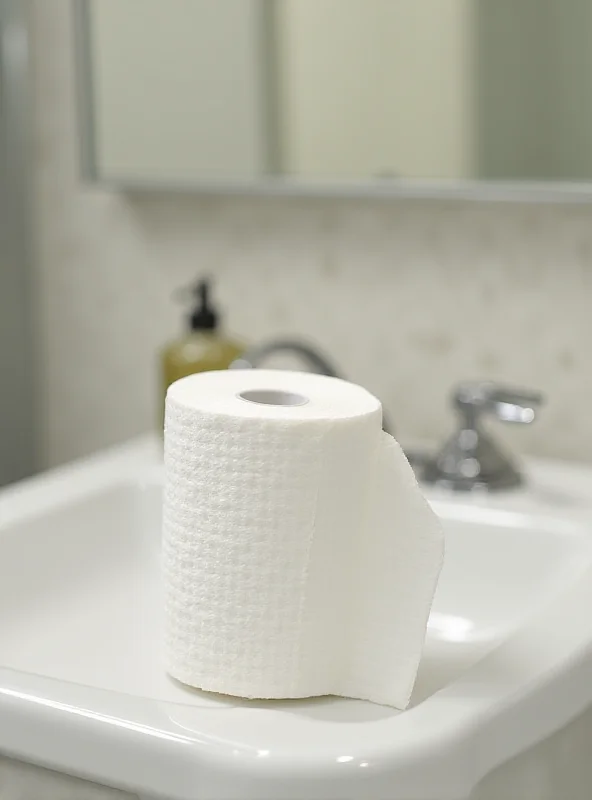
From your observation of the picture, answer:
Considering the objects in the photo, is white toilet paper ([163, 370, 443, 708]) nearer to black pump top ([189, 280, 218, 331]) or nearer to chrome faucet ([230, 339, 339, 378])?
chrome faucet ([230, 339, 339, 378])

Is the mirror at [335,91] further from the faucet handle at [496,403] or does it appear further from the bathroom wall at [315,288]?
the faucet handle at [496,403]

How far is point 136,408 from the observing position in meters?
1.32

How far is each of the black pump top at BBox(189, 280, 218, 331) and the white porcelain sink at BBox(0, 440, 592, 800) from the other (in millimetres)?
129

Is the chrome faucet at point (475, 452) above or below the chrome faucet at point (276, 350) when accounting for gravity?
below

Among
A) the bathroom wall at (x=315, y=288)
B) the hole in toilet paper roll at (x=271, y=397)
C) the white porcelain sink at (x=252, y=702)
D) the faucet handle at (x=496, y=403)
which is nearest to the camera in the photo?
the white porcelain sink at (x=252, y=702)

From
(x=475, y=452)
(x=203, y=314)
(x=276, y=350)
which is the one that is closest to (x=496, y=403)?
(x=475, y=452)

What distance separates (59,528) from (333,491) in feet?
1.30

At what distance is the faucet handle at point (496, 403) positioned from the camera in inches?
37.3

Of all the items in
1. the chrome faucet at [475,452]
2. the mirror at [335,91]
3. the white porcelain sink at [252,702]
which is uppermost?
the mirror at [335,91]

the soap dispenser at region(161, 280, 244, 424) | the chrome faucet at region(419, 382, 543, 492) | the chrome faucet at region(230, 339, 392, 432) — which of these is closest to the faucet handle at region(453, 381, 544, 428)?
the chrome faucet at region(419, 382, 543, 492)

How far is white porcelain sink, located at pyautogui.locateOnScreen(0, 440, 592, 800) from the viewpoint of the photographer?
0.56 meters

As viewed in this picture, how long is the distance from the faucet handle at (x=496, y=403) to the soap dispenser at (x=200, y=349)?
0.24 m

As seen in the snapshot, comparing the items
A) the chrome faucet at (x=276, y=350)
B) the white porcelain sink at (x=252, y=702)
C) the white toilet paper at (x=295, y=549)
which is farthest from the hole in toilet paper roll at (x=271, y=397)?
the chrome faucet at (x=276, y=350)

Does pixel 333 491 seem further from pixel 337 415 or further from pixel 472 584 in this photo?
pixel 472 584
